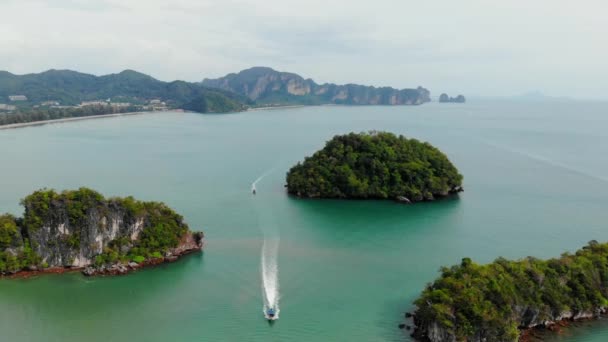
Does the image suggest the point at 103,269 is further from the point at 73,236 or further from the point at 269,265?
the point at 269,265

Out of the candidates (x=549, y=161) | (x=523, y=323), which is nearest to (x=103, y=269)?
(x=523, y=323)

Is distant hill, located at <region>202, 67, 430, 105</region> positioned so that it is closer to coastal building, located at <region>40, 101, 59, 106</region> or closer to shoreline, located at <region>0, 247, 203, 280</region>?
coastal building, located at <region>40, 101, 59, 106</region>

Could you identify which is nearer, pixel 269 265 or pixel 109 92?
pixel 269 265

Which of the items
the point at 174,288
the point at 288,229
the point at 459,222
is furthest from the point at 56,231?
the point at 459,222

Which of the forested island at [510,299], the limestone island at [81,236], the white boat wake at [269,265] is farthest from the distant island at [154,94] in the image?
the forested island at [510,299]

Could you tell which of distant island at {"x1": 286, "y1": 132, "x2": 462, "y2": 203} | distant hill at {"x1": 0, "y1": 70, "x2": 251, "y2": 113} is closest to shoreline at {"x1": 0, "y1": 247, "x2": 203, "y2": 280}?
distant island at {"x1": 286, "y1": 132, "x2": 462, "y2": 203}

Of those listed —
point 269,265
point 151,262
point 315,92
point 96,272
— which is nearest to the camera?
point 96,272
